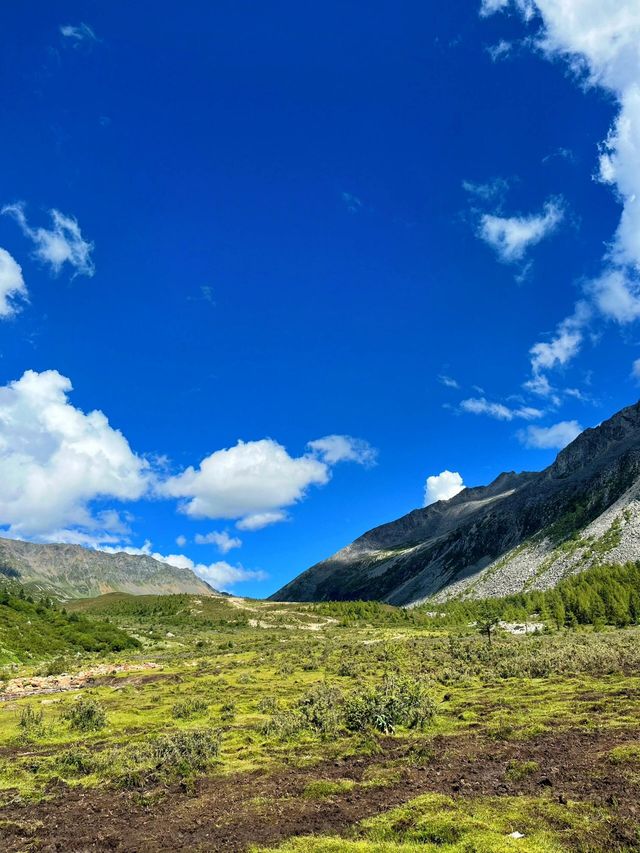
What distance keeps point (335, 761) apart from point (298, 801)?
18.3ft

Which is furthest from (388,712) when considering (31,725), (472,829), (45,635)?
(45,635)

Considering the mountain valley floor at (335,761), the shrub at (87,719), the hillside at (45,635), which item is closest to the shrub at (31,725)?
the mountain valley floor at (335,761)

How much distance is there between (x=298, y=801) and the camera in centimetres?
1808

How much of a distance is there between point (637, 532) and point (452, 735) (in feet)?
480

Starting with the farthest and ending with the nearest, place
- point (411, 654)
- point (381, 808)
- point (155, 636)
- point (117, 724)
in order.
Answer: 1. point (155, 636)
2. point (411, 654)
3. point (117, 724)
4. point (381, 808)

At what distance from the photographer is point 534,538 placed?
195m

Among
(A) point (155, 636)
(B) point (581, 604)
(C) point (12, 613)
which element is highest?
(C) point (12, 613)

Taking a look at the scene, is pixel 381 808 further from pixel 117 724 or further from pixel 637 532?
pixel 637 532

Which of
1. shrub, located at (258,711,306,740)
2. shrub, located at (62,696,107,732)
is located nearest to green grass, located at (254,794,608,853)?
shrub, located at (258,711,306,740)

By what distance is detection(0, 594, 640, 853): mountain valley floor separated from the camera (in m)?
15.0

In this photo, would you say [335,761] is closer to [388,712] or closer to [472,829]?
[388,712]

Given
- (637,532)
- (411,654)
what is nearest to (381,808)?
(411,654)

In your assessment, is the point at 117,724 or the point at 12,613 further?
the point at 12,613

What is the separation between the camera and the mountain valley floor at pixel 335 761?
15031 millimetres
